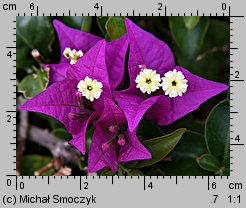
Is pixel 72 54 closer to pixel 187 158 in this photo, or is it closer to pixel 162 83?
pixel 162 83

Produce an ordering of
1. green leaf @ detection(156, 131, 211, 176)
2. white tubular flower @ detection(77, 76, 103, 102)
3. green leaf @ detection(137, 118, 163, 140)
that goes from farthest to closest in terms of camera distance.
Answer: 1. green leaf @ detection(156, 131, 211, 176)
2. green leaf @ detection(137, 118, 163, 140)
3. white tubular flower @ detection(77, 76, 103, 102)

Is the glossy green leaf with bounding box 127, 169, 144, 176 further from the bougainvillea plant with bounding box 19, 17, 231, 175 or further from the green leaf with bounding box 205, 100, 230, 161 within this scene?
the green leaf with bounding box 205, 100, 230, 161

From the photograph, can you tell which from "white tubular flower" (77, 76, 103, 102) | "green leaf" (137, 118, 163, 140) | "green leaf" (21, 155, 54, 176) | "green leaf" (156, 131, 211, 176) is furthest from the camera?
"green leaf" (21, 155, 54, 176)

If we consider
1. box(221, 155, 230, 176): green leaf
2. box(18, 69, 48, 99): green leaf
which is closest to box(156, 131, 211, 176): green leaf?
box(221, 155, 230, 176): green leaf

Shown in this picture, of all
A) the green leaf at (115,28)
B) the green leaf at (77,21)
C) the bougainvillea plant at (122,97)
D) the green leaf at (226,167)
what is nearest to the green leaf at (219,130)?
the green leaf at (226,167)

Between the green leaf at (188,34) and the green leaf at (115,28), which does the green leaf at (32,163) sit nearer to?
the green leaf at (115,28)

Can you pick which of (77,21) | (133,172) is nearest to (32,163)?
(133,172)
